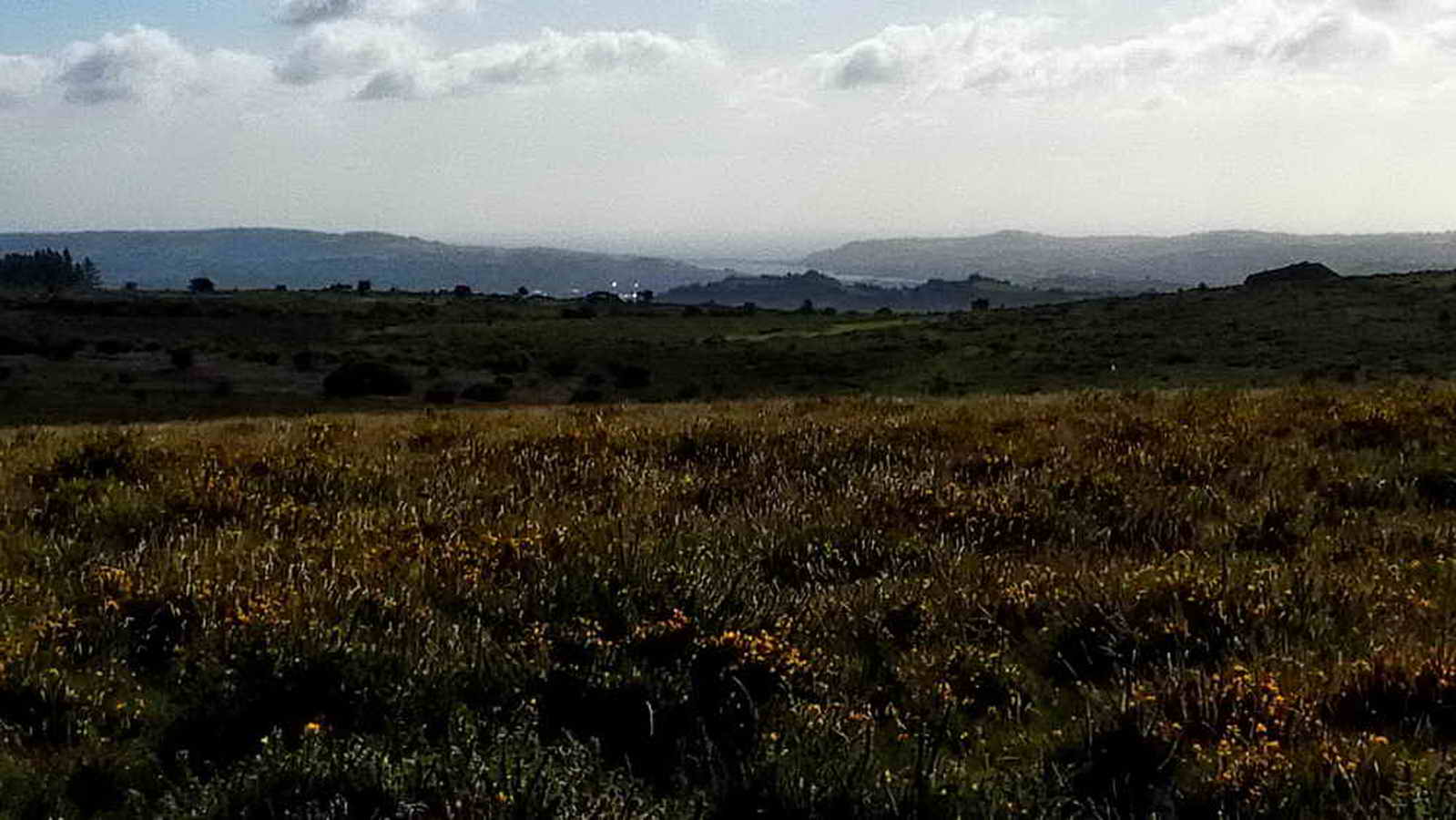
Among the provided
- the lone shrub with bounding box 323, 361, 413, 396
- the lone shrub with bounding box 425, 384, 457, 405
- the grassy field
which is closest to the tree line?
the grassy field

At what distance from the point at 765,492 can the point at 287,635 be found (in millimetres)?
3718

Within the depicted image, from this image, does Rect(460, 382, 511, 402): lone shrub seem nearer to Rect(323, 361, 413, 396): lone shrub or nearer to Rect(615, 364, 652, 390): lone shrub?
Rect(323, 361, 413, 396): lone shrub

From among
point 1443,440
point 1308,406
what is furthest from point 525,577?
point 1308,406

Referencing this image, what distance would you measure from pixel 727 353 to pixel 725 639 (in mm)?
59845

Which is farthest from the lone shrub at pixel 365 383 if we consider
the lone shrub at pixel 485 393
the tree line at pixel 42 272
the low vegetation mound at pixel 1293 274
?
the tree line at pixel 42 272

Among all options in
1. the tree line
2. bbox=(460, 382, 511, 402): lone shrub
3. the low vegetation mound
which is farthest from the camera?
the tree line

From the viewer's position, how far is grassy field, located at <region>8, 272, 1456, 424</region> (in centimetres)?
3991

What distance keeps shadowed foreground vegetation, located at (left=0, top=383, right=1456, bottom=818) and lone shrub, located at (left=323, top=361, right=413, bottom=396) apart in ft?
128

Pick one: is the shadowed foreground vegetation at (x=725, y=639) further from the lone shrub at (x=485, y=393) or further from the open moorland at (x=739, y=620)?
the lone shrub at (x=485, y=393)

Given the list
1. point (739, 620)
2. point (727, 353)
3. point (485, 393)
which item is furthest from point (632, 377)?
point (739, 620)

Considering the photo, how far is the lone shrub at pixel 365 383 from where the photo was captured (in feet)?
150

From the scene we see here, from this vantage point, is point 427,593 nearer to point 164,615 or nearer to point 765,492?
point 164,615

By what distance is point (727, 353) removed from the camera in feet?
210

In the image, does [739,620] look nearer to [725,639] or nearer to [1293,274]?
[725,639]
